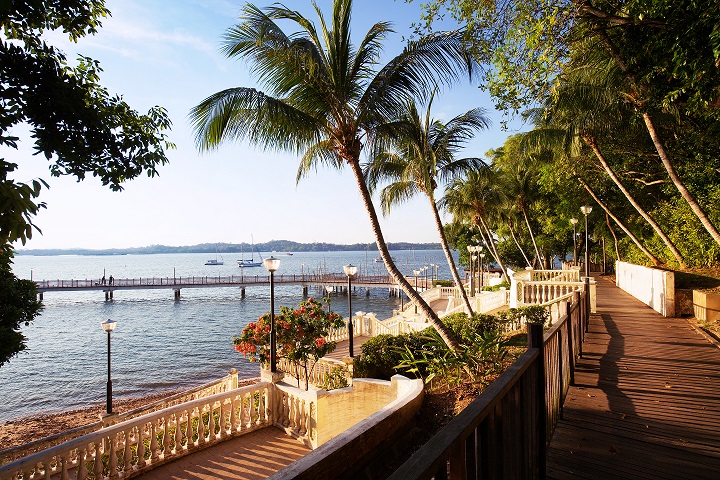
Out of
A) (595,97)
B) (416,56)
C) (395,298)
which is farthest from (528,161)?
(395,298)

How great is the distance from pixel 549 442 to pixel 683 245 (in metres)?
17.0

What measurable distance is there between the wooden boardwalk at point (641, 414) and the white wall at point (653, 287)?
379 cm

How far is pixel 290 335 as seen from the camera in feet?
37.7

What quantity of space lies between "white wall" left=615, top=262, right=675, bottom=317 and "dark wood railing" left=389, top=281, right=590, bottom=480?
A: 1023 cm

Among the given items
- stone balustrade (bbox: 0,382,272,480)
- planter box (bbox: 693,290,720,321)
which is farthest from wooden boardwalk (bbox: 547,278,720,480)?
stone balustrade (bbox: 0,382,272,480)

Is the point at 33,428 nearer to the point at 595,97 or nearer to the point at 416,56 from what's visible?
the point at 416,56

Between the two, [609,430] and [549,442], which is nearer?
[549,442]

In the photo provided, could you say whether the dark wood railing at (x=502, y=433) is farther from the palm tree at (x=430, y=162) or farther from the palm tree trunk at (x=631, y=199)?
the palm tree trunk at (x=631, y=199)

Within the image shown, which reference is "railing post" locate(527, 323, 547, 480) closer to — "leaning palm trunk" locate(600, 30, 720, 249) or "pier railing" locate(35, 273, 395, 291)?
"leaning palm trunk" locate(600, 30, 720, 249)

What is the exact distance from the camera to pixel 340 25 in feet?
28.6

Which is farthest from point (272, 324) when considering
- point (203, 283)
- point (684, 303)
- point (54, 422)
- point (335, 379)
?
point (203, 283)

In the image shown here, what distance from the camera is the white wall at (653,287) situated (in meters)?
11.9

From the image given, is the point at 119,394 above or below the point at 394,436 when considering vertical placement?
below

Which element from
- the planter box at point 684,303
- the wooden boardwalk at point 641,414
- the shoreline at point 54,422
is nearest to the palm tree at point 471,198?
the planter box at point 684,303
